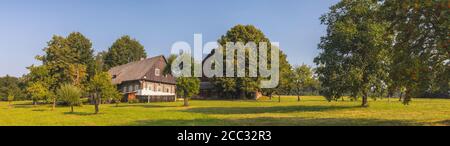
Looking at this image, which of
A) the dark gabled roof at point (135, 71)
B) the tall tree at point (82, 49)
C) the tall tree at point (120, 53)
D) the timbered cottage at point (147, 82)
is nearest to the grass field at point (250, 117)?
the timbered cottage at point (147, 82)

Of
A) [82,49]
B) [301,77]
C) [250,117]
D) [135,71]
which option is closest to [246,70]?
[301,77]

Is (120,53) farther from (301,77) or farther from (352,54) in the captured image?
(352,54)

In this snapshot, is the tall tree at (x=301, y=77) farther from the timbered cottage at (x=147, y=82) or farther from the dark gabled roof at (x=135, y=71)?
the dark gabled roof at (x=135, y=71)

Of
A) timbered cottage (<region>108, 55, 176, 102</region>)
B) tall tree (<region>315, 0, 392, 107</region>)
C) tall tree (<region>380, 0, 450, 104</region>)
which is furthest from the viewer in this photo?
timbered cottage (<region>108, 55, 176, 102</region>)

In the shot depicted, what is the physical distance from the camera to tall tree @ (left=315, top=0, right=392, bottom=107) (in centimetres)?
3334

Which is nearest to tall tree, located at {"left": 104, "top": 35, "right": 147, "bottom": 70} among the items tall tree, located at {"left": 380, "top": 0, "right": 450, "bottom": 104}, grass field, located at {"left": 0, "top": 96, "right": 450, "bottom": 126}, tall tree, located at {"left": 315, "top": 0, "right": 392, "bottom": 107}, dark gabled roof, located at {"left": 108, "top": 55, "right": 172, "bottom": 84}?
dark gabled roof, located at {"left": 108, "top": 55, "right": 172, "bottom": 84}

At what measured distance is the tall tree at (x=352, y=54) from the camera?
1313 inches

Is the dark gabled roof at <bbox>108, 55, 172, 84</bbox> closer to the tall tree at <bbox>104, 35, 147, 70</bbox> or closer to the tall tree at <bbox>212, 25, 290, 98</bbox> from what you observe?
the tall tree at <bbox>212, 25, 290, 98</bbox>

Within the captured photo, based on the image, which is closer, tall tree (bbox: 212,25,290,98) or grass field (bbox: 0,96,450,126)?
grass field (bbox: 0,96,450,126)
